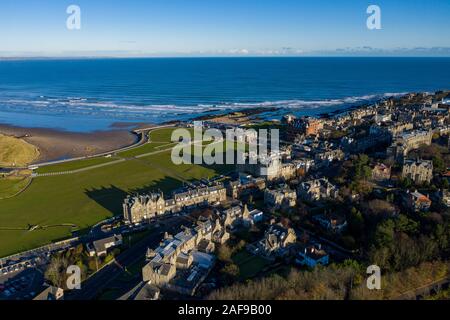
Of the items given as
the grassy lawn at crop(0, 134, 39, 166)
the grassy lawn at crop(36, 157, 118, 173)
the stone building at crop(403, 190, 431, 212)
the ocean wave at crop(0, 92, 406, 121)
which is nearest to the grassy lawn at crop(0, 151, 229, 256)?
the grassy lawn at crop(36, 157, 118, 173)

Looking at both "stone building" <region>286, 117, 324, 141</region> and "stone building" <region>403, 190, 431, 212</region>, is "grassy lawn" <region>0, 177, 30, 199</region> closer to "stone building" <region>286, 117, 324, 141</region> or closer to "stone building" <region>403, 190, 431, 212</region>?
"stone building" <region>403, 190, 431, 212</region>

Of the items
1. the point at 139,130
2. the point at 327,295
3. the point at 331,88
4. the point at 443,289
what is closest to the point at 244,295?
the point at 327,295

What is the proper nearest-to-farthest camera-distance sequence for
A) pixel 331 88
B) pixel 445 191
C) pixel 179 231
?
pixel 179 231
pixel 445 191
pixel 331 88

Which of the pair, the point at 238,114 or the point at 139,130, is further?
the point at 238,114

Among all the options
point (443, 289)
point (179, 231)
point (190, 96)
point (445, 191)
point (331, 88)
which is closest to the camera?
point (443, 289)

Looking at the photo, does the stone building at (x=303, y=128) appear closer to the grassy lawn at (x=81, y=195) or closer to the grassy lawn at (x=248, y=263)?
the grassy lawn at (x=81, y=195)

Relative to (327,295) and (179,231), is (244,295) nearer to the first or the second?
(327,295)

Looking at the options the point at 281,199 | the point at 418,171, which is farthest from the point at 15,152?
the point at 418,171
